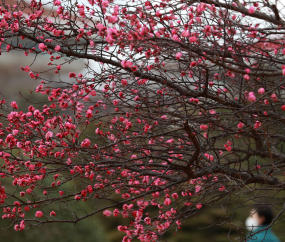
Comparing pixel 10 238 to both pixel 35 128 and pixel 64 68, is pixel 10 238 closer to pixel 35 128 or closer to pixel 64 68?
pixel 35 128

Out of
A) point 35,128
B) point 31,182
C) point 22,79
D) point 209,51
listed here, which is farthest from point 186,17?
point 22,79

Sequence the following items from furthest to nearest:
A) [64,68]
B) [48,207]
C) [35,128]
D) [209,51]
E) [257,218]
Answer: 1. [64,68]
2. [48,207]
3. [257,218]
4. [35,128]
5. [209,51]

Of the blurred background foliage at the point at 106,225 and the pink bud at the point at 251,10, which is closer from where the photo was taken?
the pink bud at the point at 251,10

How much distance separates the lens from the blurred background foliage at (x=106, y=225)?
504 cm

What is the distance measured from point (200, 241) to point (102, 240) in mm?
3514

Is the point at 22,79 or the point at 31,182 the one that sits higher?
the point at 22,79

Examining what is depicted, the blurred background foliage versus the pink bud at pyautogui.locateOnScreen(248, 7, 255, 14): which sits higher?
the pink bud at pyautogui.locateOnScreen(248, 7, 255, 14)

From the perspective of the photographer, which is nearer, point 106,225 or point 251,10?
point 251,10

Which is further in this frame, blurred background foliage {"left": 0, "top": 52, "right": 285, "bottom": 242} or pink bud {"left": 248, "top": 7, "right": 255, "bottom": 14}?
blurred background foliage {"left": 0, "top": 52, "right": 285, "bottom": 242}

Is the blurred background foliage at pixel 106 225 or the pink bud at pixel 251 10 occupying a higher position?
the pink bud at pixel 251 10

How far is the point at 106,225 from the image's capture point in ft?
29.0

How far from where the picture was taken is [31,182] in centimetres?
330

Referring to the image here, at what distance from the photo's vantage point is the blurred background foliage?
5043mm

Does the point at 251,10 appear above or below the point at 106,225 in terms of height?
above
